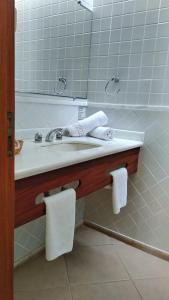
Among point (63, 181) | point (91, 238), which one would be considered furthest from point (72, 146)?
point (91, 238)

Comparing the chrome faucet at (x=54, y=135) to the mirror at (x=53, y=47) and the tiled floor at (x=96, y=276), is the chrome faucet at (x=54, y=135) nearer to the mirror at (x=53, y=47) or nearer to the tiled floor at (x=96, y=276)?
the mirror at (x=53, y=47)

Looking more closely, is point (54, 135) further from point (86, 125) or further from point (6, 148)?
point (6, 148)

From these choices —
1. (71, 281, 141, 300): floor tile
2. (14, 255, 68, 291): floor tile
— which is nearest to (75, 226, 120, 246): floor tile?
(14, 255, 68, 291): floor tile

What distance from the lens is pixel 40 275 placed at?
1383mm

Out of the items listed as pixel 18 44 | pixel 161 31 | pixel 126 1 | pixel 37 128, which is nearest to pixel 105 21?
pixel 126 1

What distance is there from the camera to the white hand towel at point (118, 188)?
1.32 meters

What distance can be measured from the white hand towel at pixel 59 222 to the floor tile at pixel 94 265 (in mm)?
541

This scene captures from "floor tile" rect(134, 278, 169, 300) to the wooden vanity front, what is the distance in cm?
64

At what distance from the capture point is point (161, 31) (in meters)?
1.48

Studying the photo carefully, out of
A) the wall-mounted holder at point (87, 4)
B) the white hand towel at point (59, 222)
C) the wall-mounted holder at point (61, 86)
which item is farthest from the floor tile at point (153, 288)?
the wall-mounted holder at point (87, 4)

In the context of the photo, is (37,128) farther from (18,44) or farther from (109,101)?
(109,101)

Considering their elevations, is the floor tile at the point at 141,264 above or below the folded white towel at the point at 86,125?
below

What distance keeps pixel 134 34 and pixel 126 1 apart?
0.24m

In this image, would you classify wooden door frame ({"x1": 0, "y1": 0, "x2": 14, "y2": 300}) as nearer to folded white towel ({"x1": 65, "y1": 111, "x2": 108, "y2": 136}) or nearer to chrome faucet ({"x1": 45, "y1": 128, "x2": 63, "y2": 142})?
chrome faucet ({"x1": 45, "y1": 128, "x2": 63, "y2": 142})
